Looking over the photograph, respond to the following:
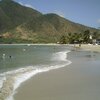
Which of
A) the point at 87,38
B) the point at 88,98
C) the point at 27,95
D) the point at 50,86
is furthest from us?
the point at 87,38

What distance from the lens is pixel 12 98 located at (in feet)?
40.5

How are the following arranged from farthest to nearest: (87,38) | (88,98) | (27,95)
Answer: (87,38) → (27,95) → (88,98)

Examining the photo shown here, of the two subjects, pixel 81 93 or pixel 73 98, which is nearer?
pixel 73 98

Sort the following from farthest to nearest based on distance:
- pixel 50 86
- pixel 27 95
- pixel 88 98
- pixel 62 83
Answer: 1. pixel 62 83
2. pixel 50 86
3. pixel 27 95
4. pixel 88 98

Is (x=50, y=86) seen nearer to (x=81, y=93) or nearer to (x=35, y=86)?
(x=35, y=86)

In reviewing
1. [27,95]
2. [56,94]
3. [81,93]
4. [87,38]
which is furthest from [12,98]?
[87,38]

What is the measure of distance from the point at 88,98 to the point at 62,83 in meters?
4.57

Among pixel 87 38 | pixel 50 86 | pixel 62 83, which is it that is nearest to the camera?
pixel 50 86

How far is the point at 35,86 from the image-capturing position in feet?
51.5

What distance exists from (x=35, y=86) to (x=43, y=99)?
3.55 meters

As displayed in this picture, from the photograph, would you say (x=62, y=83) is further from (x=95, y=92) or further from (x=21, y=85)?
(x=95, y=92)

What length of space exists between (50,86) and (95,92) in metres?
2.98

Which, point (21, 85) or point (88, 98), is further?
point (21, 85)

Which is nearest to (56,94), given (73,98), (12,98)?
(73,98)
